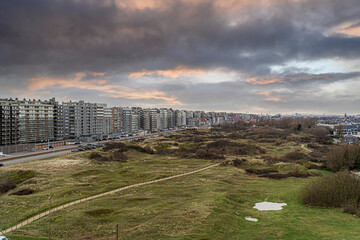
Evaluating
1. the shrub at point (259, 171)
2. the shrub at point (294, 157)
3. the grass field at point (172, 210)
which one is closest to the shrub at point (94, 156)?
the grass field at point (172, 210)

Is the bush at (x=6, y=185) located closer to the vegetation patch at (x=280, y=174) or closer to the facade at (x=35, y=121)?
the facade at (x=35, y=121)

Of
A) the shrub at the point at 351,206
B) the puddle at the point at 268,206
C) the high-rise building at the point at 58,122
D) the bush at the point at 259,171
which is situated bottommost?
the bush at the point at 259,171

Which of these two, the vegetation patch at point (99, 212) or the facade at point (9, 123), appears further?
the facade at point (9, 123)

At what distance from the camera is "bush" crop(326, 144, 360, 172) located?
67.9 metres

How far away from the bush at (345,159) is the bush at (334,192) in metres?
29.1

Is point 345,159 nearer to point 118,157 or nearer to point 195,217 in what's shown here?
point 195,217

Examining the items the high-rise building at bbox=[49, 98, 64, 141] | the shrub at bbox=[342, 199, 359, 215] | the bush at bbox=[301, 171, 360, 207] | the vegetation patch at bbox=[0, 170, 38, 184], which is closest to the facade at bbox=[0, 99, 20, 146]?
the high-rise building at bbox=[49, 98, 64, 141]

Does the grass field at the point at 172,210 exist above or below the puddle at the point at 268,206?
above

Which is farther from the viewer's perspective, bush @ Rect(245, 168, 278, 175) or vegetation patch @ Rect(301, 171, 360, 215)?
bush @ Rect(245, 168, 278, 175)

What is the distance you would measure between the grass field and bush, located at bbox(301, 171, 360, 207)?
2.18 m

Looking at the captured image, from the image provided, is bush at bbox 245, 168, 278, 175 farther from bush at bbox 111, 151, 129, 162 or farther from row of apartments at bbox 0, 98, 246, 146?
row of apartments at bbox 0, 98, 246, 146

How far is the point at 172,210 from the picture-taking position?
124 ft

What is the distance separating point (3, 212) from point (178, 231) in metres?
30.6

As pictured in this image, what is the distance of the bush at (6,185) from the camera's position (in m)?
54.1
